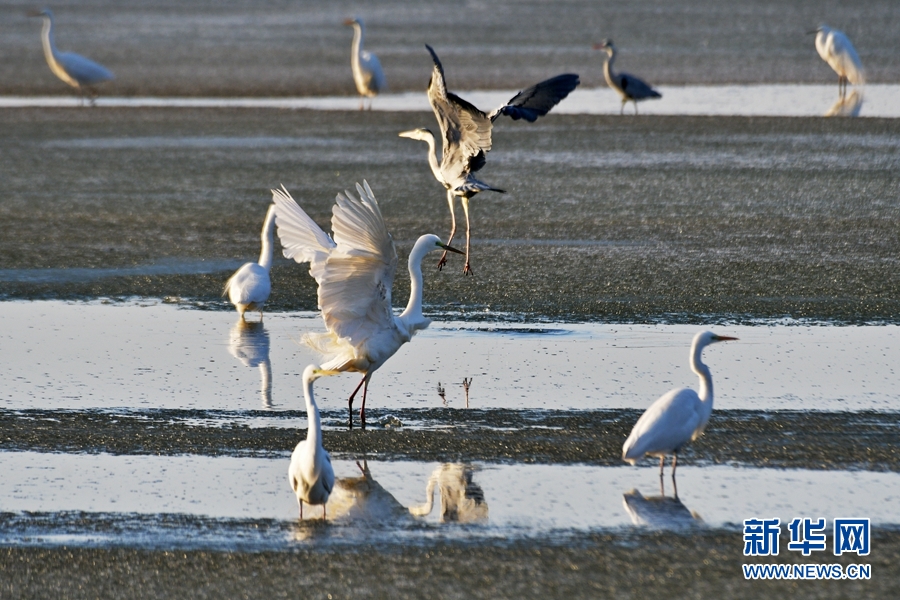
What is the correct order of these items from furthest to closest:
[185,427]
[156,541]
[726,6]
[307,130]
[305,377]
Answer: [726,6], [307,130], [185,427], [305,377], [156,541]

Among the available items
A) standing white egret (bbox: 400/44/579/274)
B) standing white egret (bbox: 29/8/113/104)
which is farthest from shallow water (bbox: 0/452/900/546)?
standing white egret (bbox: 29/8/113/104)

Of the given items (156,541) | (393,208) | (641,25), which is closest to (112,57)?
(641,25)

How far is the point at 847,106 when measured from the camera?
2214cm

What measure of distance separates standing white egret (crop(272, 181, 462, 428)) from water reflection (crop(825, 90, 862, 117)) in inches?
570

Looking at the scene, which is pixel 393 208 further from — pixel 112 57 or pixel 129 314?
pixel 112 57

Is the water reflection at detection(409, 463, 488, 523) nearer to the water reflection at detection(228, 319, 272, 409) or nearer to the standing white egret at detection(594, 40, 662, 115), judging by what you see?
the water reflection at detection(228, 319, 272, 409)

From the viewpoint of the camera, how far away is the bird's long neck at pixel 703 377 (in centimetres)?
666

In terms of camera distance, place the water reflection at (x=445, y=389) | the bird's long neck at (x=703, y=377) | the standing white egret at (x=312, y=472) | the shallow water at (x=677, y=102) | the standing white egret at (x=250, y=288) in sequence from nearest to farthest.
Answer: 1. the standing white egret at (x=312, y=472)
2. the bird's long neck at (x=703, y=377)
3. the water reflection at (x=445, y=389)
4. the standing white egret at (x=250, y=288)
5. the shallow water at (x=677, y=102)

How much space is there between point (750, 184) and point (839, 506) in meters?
9.79

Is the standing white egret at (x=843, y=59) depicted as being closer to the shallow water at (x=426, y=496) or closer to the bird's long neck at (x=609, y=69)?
the bird's long neck at (x=609, y=69)

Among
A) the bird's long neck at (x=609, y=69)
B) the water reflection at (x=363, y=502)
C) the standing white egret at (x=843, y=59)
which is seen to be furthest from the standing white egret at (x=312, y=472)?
the standing white egret at (x=843, y=59)

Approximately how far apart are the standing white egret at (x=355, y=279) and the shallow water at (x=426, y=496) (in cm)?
97

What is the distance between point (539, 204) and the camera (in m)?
14.5

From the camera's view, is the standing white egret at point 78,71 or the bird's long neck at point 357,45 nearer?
the bird's long neck at point 357,45
